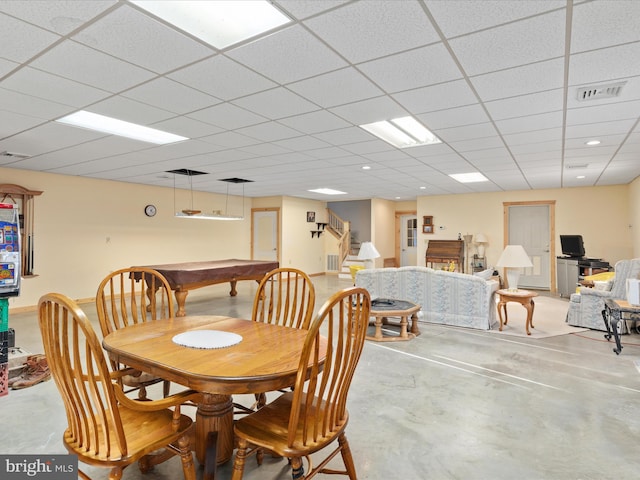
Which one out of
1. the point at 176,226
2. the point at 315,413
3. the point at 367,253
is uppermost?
the point at 176,226

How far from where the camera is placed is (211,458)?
1839mm

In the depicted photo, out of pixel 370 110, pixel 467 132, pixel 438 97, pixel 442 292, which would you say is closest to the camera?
pixel 438 97

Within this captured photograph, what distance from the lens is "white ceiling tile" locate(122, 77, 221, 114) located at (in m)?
2.71

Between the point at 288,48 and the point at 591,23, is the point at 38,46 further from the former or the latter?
the point at 591,23

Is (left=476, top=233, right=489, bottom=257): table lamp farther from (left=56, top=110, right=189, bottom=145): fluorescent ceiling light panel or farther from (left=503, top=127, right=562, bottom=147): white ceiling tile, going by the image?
(left=56, top=110, right=189, bottom=145): fluorescent ceiling light panel

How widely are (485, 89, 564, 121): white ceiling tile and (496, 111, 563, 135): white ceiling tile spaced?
12 cm

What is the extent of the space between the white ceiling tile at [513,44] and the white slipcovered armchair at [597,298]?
13.0 feet

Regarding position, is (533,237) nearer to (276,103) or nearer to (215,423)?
(276,103)

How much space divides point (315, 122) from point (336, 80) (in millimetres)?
992

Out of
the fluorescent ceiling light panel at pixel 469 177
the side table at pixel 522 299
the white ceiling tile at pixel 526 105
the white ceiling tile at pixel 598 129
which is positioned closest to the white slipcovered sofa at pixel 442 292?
the side table at pixel 522 299

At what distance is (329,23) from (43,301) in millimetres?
1834

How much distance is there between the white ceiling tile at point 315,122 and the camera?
3381 millimetres
